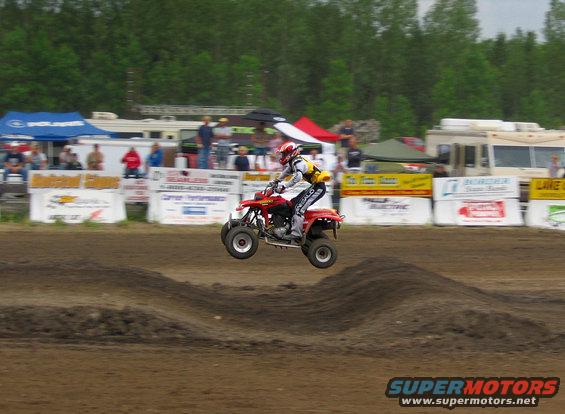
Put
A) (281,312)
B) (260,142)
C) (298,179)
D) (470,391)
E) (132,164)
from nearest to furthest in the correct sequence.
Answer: (470,391) < (281,312) < (298,179) < (132,164) < (260,142)

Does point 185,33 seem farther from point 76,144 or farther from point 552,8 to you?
point 76,144

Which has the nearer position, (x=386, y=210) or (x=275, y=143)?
(x=386, y=210)

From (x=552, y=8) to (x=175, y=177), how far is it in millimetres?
63338

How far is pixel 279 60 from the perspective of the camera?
6462 cm

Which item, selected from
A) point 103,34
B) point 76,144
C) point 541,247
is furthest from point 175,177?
point 103,34

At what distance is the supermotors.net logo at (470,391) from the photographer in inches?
304

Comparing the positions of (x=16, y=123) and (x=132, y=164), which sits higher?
(x=16, y=123)

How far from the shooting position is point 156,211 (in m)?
19.8

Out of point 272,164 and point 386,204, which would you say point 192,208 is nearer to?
point 272,164

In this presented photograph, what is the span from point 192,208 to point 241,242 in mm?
6875

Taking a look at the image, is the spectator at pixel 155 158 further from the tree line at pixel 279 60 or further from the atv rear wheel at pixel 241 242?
the tree line at pixel 279 60

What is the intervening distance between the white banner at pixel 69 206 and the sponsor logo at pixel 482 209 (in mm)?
8151

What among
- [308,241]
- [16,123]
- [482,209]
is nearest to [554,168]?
[482,209]

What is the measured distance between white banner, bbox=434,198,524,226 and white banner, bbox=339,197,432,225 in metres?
0.32
